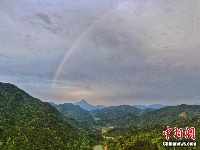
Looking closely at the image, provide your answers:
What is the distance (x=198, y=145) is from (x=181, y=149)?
618 inches

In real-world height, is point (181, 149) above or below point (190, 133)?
below

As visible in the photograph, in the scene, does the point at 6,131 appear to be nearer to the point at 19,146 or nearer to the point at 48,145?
the point at 19,146

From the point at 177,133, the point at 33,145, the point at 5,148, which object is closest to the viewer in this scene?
the point at 177,133

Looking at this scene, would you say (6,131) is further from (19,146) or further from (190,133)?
(190,133)

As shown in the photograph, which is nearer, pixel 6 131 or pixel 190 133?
pixel 190 133

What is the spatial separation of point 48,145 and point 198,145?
12636 cm

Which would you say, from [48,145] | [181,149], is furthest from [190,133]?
[48,145]

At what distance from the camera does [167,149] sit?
197000 millimetres

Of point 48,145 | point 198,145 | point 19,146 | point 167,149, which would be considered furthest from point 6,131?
point 198,145

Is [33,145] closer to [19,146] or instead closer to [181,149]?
[19,146]

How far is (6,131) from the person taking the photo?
198875mm

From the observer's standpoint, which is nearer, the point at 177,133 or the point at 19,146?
the point at 177,133

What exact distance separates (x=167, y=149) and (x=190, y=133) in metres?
81.7

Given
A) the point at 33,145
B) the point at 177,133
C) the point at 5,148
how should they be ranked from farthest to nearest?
the point at 33,145
the point at 5,148
the point at 177,133
